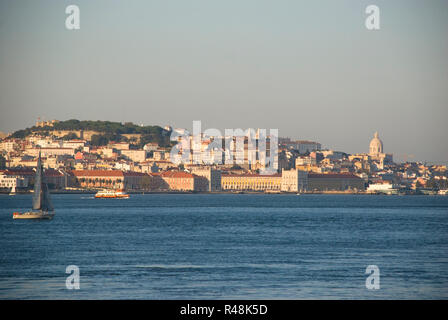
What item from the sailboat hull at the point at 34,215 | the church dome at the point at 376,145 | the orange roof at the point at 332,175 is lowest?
the sailboat hull at the point at 34,215

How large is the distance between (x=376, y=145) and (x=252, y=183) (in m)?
48.6

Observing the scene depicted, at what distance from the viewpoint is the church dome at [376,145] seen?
151m

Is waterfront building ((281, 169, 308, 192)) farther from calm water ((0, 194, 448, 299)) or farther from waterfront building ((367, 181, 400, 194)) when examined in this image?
calm water ((0, 194, 448, 299))

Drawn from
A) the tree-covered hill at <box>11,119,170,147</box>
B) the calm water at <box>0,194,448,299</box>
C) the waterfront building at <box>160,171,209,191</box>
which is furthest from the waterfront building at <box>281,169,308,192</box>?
the calm water at <box>0,194,448,299</box>

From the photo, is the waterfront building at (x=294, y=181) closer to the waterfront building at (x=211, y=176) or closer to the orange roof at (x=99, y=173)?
the waterfront building at (x=211, y=176)

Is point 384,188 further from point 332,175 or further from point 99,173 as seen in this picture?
point 99,173

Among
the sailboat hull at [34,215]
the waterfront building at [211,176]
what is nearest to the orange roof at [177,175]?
the waterfront building at [211,176]

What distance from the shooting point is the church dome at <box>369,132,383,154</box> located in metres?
151

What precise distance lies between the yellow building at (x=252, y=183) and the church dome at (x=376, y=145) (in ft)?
151

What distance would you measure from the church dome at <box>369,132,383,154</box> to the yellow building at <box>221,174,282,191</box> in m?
46.1

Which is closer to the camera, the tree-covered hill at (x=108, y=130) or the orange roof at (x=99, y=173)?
the orange roof at (x=99, y=173)

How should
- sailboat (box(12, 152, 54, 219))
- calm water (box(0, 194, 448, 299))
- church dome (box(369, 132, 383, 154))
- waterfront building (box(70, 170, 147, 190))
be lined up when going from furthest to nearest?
1. church dome (box(369, 132, 383, 154))
2. waterfront building (box(70, 170, 147, 190))
3. sailboat (box(12, 152, 54, 219))
4. calm water (box(0, 194, 448, 299))

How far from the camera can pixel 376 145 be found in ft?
497

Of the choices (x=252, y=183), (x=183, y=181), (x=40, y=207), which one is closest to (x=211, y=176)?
(x=183, y=181)
